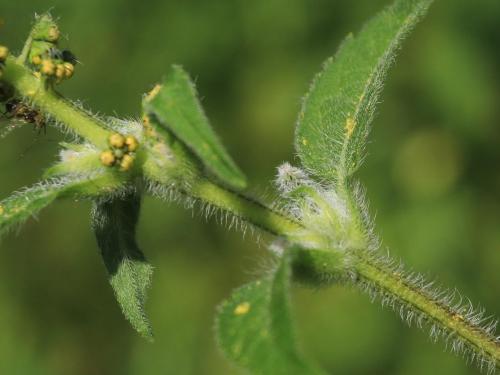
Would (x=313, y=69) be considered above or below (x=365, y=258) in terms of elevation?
above

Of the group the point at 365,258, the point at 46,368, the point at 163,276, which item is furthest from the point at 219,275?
the point at 365,258

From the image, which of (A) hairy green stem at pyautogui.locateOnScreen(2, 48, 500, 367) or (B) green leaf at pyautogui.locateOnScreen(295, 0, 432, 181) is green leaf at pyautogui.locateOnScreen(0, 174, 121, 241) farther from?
(B) green leaf at pyautogui.locateOnScreen(295, 0, 432, 181)

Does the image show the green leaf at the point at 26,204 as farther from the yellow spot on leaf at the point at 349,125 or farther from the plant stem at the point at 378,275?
the yellow spot on leaf at the point at 349,125

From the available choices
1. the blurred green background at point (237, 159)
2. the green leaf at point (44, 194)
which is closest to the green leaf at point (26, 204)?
the green leaf at point (44, 194)

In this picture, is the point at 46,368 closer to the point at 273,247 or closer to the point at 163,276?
the point at 163,276

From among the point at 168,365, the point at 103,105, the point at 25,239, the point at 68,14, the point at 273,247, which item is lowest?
the point at 273,247

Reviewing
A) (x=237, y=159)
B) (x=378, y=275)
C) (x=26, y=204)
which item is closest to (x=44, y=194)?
(x=26, y=204)
